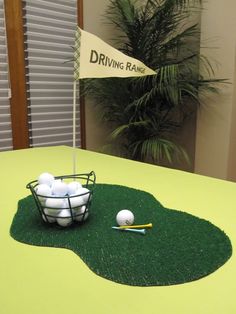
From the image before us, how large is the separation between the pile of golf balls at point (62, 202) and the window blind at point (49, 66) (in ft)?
6.57

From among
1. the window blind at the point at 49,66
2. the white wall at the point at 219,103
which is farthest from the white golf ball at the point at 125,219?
the window blind at the point at 49,66

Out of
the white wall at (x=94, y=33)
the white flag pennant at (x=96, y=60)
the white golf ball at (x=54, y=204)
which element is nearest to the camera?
the white golf ball at (x=54, y=204)

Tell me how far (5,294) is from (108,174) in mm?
753

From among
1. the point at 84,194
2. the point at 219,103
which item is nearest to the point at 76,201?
the point at 84,194

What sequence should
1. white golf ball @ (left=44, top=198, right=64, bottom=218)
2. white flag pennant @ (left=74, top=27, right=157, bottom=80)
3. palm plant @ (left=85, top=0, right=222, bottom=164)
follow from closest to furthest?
white golf ball @ (left=44, top=198, right=64, bottom=218) → white flag pennant @ (left=74, top=27, right=157, bottom=80) → palm plant @ (left=85, top=0, right=222, bottom=164)

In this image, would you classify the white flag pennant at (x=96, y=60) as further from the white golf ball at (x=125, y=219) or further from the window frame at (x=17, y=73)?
the window frame at (x=17, y=73)

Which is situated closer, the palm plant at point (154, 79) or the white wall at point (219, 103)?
the white wall at point (219, 103)

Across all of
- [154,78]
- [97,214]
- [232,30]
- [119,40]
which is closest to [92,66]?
[97,214]

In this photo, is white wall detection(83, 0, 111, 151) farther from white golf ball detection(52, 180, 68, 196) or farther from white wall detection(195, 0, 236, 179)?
white golf ball detection(52, 180, 68, 196)

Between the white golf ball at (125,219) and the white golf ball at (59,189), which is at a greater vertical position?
the white golf ball at (59,189)

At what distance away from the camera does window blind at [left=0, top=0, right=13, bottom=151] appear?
7.73 feet

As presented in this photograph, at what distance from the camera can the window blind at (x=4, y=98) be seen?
2.36 metres

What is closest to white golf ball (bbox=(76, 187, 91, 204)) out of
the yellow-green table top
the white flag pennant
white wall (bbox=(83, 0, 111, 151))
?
the yellow-green table top

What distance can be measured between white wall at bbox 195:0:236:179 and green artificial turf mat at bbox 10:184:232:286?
179 cm
